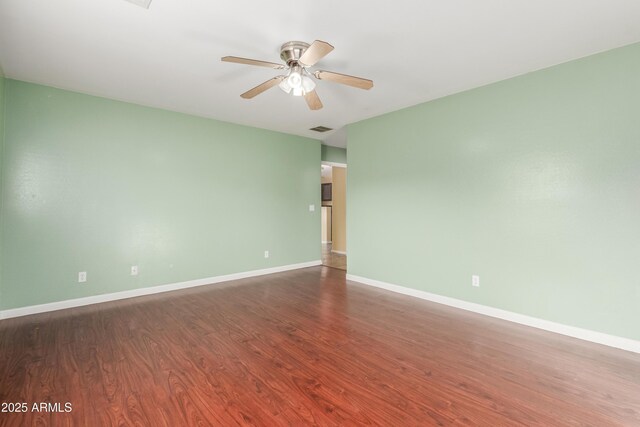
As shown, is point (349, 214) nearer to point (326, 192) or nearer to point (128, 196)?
point (128, 196)

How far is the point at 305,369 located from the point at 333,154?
499cm

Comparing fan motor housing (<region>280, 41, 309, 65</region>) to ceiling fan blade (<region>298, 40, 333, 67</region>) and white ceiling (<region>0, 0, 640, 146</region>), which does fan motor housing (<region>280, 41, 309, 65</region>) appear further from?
ceiling fan blade (<region>298, 40, 333, 67</region>)

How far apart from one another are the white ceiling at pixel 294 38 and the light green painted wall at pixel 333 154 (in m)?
2.84

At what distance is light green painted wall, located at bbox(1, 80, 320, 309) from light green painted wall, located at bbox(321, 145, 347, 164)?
102 centimetres

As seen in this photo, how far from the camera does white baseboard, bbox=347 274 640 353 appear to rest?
2447mm

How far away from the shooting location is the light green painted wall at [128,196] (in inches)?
124

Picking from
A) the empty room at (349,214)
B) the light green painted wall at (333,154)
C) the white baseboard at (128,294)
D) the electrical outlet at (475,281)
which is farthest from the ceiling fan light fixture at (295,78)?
the light green painted wall at (333,154)

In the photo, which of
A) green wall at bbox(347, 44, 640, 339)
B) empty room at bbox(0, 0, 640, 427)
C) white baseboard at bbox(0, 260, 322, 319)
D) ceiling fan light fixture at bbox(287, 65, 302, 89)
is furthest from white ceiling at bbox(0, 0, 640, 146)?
white baseboard at bbox(0, 260, 322, 319)

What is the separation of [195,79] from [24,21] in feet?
4.18

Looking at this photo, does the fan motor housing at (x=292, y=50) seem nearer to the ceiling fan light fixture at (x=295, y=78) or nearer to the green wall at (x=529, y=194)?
the ceiling fan light fixture at (x=295, y=78)

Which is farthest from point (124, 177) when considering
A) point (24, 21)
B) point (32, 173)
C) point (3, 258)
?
point (24, 21)

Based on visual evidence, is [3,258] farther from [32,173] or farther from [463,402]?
[463,402]

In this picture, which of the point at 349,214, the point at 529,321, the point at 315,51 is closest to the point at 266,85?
the point at 315,51

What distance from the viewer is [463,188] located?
11.2ft
